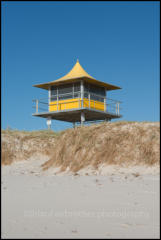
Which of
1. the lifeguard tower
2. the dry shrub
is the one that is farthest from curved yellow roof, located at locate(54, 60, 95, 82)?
the dry shrub

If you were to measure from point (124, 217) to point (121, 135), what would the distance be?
6373mm

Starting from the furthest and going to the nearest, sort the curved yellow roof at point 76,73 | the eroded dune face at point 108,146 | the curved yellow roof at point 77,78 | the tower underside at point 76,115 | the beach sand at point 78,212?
the curved yellow roof at point 76,73 → the curved yellow roof at point 77,78 → the tower underside at point 76,115 → the eroded dune face at point 108,146 → the beach sand at point 78,212

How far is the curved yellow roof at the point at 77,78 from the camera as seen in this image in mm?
25414

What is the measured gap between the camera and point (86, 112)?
996 inches

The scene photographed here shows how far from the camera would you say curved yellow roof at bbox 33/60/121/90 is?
25.4 metres

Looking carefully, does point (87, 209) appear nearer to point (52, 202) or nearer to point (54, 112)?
point (52, 202)

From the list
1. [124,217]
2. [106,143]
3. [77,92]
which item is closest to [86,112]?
[77,92]

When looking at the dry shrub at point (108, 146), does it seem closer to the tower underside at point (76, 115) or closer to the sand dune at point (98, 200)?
the sand dune at point (98, 200)

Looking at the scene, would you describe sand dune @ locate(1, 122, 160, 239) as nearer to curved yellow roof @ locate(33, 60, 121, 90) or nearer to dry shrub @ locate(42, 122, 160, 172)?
dry shrub @ locate(42, 122, 160, 172)

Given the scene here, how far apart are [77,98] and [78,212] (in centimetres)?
2213

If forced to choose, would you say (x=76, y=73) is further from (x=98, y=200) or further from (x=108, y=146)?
(x=98, y=200)

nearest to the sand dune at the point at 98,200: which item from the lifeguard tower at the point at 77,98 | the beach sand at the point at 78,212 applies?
the beach sand at the point at 78,212

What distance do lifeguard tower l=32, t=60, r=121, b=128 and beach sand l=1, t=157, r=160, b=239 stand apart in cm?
1977

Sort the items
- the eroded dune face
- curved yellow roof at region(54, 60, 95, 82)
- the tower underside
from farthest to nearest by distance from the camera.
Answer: curved yellow roof at region(54, 60, 95, 82) < the tower underside < the eroded dune face
